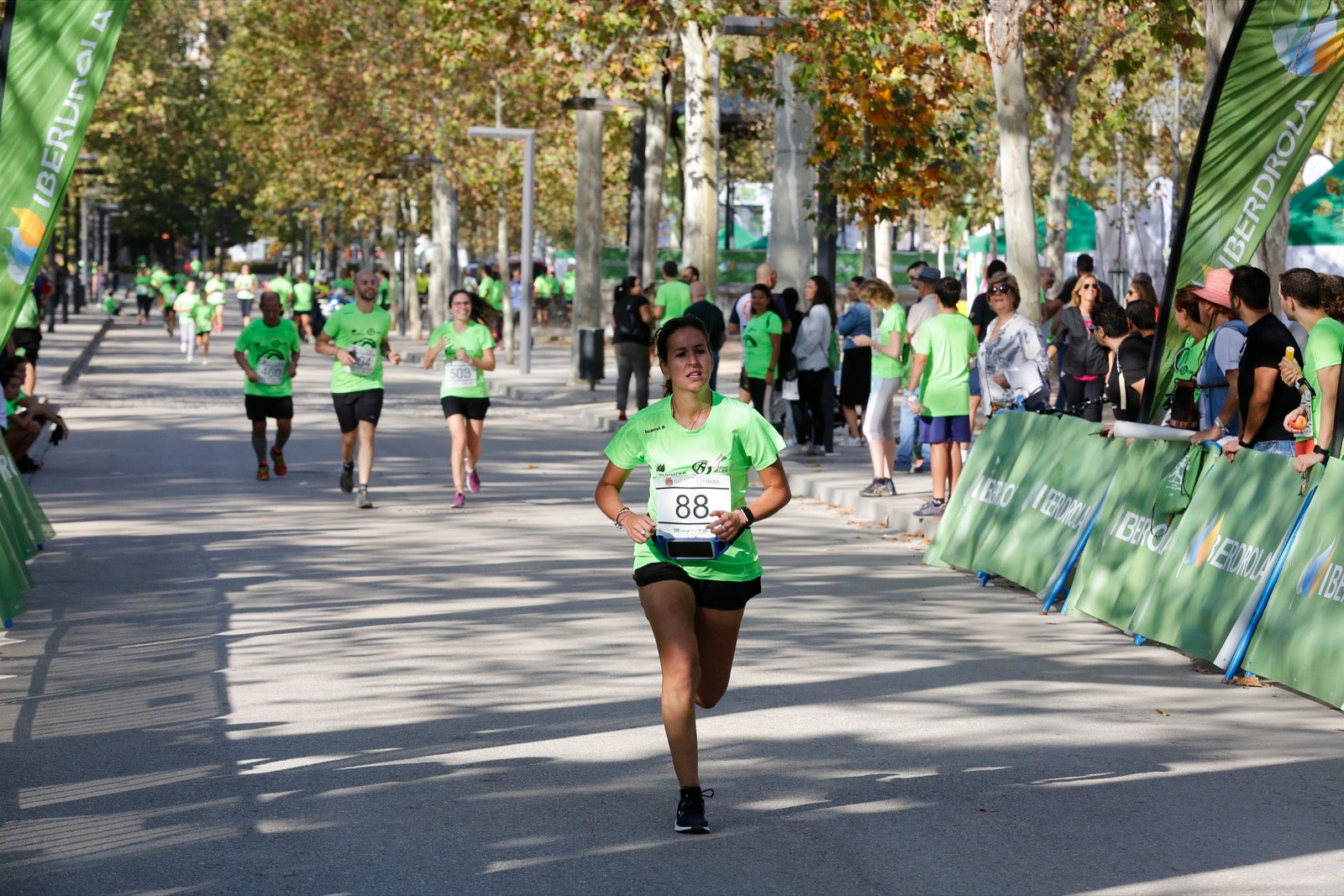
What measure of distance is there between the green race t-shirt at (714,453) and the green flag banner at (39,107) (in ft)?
13.4

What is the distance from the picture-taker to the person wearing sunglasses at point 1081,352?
1720cm

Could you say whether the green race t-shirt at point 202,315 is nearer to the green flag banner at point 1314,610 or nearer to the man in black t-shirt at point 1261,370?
the man in black t-shirt at point 1261,370

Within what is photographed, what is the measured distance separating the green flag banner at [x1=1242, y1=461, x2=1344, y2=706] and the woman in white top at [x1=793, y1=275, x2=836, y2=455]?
10.5 metres

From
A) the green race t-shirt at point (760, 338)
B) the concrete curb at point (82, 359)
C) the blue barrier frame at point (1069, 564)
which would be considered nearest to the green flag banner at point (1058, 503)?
the blue barrier frame at point (1069, 564)

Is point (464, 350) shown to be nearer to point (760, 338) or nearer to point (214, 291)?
point (760, 338)

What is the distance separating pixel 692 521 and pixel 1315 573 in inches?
132

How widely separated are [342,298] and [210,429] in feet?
98.3

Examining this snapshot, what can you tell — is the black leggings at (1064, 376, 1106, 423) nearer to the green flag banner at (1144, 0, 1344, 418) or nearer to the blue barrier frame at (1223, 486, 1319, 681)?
the green flag banner at (1144, 0, 1344, 418)

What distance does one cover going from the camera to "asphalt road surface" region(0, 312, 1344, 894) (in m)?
5.94

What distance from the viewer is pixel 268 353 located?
1838 centimetres

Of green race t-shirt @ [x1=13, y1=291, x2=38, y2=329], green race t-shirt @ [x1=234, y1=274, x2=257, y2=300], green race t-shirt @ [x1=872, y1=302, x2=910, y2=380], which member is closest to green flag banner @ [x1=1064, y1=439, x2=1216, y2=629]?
green race t-shirt @ [x1=872, y1=302, x2=910, y2=380]

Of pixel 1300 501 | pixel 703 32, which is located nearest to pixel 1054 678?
pixel 1300 501

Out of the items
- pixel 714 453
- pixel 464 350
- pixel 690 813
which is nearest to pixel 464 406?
pixel 464 350

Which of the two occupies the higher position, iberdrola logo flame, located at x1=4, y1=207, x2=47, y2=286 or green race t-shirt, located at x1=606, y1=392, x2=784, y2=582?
iberdrola logo flame, located at x1=4, y1=207, x2=47, y2=286
